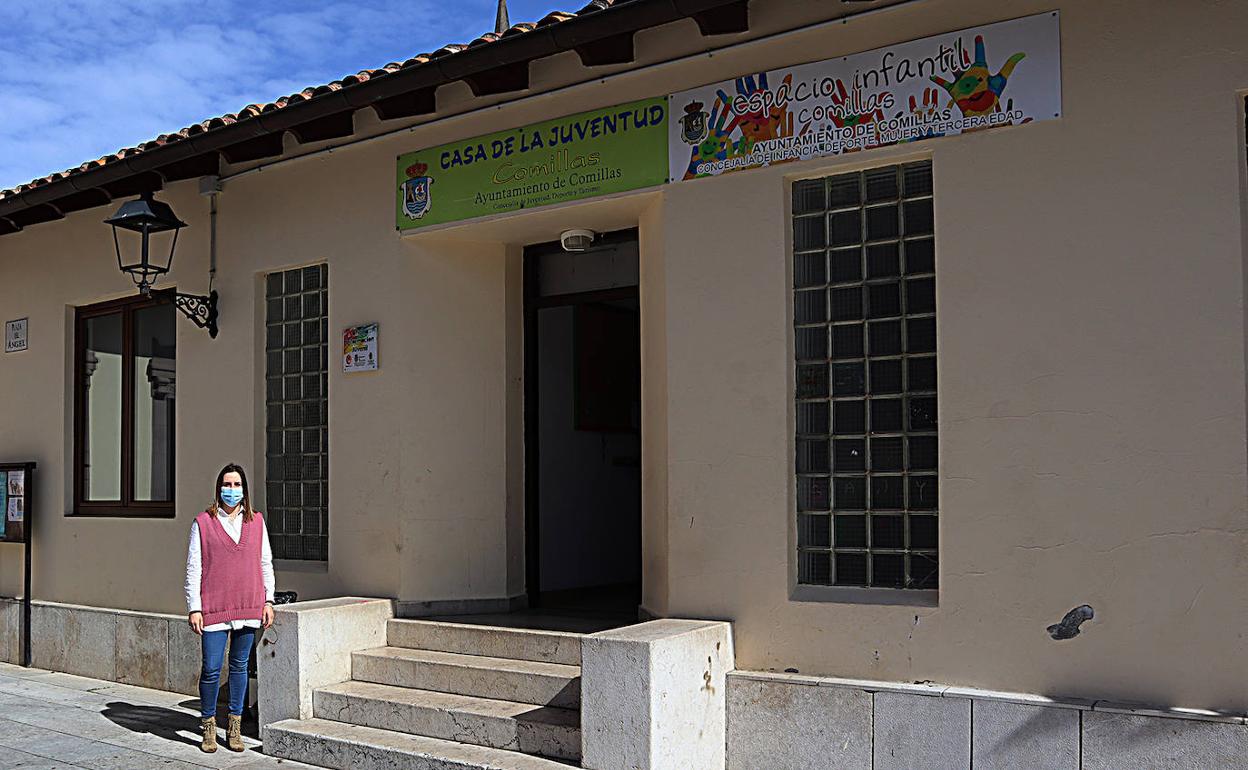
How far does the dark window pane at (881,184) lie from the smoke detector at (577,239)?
225 centimetres

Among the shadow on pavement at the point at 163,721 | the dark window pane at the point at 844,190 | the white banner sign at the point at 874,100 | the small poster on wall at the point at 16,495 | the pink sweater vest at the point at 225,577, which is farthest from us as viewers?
the small poster on wall at the point at 16,495

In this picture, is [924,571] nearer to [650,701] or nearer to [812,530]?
[812,530]

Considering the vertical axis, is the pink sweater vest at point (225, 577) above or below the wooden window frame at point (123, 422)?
below

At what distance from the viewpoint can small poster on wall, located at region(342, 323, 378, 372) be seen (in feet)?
26.7

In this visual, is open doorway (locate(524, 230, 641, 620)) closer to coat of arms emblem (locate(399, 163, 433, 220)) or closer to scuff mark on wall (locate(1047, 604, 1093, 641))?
coat of arms emblem (locate(399, 163, 433, 220))

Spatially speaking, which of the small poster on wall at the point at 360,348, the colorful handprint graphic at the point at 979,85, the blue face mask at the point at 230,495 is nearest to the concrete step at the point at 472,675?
the blue face mask at the point at 230,495

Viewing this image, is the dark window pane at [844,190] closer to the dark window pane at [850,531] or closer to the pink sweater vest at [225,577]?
the dark window pane at [850,531]

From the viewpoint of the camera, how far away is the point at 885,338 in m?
6.09

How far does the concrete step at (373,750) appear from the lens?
614cm

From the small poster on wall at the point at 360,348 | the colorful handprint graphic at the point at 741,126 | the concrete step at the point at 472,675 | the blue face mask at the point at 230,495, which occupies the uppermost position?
the colorful handprint graphic at the point at 741,126

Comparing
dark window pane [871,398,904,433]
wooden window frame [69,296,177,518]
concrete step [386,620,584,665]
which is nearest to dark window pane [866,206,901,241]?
dark window pane [871,398,904,433]

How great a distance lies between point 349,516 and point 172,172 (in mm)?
3154

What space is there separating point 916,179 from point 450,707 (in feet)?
12.3

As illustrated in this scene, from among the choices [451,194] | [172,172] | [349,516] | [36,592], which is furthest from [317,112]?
[36,592]
